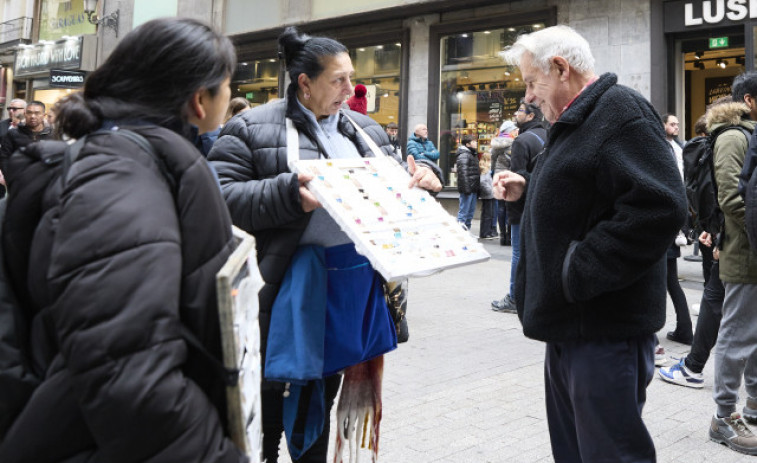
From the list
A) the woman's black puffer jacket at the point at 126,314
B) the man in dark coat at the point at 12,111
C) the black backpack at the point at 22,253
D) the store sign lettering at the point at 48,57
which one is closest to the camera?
the woman's black puffer jacket at the point at 126,314

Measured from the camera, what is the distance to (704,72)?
14.4 m

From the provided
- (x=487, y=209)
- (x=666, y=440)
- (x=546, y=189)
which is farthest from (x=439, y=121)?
(x=546, y=189)

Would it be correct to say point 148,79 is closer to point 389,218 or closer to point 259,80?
point 389,218

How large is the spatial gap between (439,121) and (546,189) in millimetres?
13759

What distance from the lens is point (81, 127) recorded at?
1417mm

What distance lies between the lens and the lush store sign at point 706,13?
462 inches

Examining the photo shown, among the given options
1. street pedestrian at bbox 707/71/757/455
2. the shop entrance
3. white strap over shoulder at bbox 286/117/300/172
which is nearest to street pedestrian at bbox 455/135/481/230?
the shop entrance

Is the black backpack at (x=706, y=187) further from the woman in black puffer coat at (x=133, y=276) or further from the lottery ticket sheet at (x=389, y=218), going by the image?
the woman in black puffer coat at (x=133, y=276)

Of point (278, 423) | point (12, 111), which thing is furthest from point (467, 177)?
point (278, 423)

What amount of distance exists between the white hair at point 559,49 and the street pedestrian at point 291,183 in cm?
57

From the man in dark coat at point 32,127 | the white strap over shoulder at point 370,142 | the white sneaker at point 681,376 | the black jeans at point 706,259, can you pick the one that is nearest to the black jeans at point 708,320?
the white sneaker at point 681,376

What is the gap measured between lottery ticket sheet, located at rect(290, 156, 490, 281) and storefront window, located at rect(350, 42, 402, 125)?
46.5ft

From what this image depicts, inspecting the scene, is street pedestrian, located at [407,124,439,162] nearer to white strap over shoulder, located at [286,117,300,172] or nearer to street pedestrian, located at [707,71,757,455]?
street pedestrian, located at [707,71,757,455]

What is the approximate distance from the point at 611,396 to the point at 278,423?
131cm
